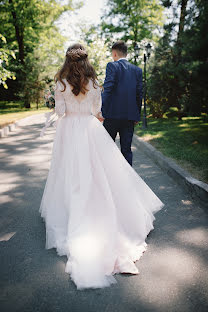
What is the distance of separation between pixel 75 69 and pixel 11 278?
7.77 ft

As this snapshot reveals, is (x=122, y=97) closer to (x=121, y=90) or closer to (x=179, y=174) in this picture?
(x=121, y=90)

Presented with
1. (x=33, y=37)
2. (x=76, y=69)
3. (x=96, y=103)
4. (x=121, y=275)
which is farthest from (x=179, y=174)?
(x=33, y=37)

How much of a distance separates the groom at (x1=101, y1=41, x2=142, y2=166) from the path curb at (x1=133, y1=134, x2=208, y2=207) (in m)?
1.34

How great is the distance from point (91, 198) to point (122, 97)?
209cm

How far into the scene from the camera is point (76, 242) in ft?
8.77

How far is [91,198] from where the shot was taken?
3.03 m

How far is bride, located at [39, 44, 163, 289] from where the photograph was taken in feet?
8.86

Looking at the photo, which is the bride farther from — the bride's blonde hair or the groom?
the groom

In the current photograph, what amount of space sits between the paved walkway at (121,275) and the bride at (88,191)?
163mm


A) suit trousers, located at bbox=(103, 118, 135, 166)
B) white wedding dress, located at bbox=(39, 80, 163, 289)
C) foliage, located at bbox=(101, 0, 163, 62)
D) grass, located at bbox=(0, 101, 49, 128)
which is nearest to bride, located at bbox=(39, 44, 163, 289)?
white wedding dress, located at bbox=(39, 80, 163, 289)

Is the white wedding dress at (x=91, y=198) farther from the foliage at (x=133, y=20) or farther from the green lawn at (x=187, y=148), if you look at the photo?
the foliage at (x=133, y=20)

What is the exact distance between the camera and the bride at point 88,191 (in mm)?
2699

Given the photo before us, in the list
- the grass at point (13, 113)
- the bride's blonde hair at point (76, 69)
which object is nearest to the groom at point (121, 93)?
the bride's blonde hair at point (76, 69)

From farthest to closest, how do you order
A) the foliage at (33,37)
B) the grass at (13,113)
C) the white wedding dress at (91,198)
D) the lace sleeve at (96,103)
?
the foliage at (33,37), the grass at (13,113), the lace sleeve at (96,103), the white wedding dress at (91,198)
